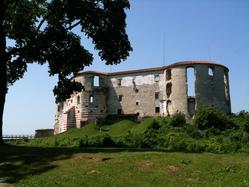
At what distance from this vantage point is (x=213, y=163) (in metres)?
16.6

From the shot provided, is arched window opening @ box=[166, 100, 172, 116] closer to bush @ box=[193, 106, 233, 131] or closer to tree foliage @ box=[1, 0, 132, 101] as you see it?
bush @ box=[193, 106, 233, 131]

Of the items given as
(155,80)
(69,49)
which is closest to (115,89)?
(155,80)

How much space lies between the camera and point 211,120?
5856 cm

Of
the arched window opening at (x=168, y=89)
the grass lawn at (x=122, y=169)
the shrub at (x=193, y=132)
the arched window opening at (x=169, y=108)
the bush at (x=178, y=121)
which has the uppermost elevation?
the arched window opening at (x=168, y=89)

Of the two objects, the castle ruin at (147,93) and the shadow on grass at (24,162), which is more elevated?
the castle ruin at (147,93)

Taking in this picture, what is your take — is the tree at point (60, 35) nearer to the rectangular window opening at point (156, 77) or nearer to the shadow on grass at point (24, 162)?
the shadow on grass at point (24, 162)

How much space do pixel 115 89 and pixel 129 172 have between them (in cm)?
6140

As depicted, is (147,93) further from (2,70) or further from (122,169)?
(122,169)

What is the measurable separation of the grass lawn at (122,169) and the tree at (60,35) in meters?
7.62

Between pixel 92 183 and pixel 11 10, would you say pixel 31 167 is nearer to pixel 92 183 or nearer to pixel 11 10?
pixel 92 183

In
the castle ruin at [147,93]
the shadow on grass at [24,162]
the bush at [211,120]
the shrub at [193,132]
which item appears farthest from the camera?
the castle ruin at [147,93]

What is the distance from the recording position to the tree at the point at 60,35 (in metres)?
24.8

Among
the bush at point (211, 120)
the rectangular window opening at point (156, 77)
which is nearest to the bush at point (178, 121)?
the bush at point (211, 120)

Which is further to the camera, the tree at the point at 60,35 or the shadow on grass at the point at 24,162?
the tree at the point at 60,35
